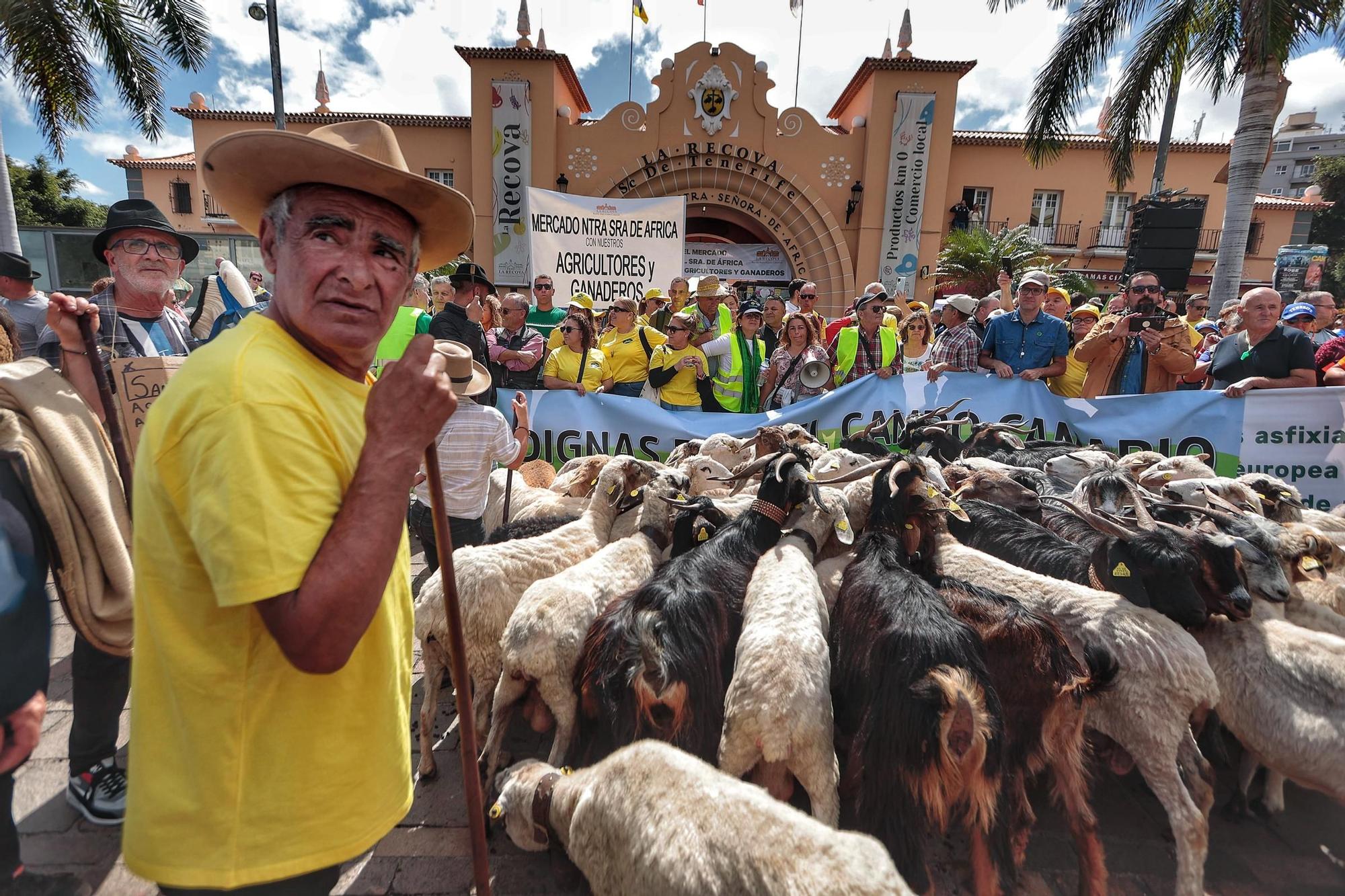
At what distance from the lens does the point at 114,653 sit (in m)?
2.42

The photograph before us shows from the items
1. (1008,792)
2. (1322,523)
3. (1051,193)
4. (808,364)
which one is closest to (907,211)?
(1051,193)

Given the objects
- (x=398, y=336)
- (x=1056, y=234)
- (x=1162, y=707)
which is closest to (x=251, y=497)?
(x=1162, y=707)

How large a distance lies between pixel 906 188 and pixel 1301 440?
623 inches

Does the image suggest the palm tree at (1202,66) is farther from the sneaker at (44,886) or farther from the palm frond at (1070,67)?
the sneaker at (44,886)

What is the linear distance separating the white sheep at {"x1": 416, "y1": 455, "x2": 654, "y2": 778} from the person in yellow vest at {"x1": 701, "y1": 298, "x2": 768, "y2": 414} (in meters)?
3.33

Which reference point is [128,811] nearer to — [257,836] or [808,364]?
[257,836]

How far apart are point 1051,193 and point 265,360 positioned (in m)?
30.1

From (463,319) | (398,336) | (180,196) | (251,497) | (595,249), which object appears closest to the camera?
(251,497)

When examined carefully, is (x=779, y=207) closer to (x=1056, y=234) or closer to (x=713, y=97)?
(x=713, y=97)

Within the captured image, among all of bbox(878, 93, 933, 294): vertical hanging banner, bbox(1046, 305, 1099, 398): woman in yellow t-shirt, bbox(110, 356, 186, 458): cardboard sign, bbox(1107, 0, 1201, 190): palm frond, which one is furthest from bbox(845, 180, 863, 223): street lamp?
bbox(110, 356, 186, 458): cardboard sign

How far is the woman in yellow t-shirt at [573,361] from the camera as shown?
6.26m

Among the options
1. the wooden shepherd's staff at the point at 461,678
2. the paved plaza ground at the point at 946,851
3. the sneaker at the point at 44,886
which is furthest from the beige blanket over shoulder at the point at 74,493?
the wooden shepherd's staff at the point at 461,678

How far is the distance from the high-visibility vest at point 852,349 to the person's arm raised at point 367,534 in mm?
6004

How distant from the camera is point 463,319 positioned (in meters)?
5.43
